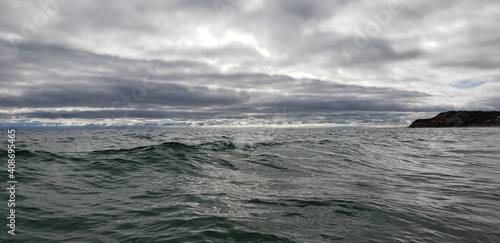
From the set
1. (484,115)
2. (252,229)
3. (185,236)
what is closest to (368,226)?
(252,229)

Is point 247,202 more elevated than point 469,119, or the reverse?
point 469,119

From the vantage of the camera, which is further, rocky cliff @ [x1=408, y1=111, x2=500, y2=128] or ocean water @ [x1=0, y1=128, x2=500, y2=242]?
rocky cliff @ [x1=408, y1=111, x2=500, y2=128]

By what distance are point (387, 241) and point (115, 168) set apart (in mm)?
13441

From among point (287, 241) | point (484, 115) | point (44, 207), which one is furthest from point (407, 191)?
point (484, 115)

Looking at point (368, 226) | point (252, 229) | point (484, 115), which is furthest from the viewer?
point (484, 115)

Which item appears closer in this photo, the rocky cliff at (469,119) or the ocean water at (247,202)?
the ocean water at (247,202)

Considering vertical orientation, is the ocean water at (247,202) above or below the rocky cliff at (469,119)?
below

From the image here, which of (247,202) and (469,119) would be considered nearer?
(247,202)

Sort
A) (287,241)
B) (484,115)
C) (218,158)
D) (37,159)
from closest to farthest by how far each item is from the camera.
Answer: (287,241) → (37,159) → (218,158) → (484,115)

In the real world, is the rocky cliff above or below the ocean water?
above

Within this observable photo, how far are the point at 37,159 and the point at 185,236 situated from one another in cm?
1535

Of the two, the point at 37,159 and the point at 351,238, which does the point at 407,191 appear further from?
the point at 37,159

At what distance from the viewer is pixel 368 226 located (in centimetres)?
735

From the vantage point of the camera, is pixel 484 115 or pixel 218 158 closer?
pixel 218 158
